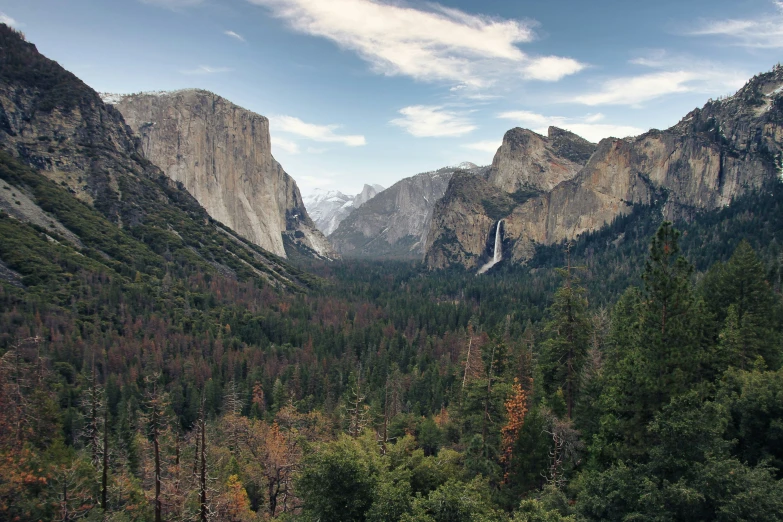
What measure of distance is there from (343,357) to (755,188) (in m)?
133

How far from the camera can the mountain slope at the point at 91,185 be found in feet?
396

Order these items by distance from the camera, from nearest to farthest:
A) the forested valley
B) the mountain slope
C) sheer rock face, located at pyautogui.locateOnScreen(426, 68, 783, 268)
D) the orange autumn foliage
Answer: the forested valley
the orange autumn foliage
the mountain slope
sheer rock face, located at pyautogui.locateOnScreen(426, 68, 783, 268)

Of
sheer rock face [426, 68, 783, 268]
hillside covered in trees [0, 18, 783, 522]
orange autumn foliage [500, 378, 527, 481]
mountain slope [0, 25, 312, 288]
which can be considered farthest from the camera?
sheer rock face [426, 68, 783, 268]

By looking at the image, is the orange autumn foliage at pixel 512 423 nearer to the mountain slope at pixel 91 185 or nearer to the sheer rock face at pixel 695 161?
the mountain slope at pixel 91 185

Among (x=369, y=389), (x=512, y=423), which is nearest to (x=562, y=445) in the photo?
(x=512, y=423)

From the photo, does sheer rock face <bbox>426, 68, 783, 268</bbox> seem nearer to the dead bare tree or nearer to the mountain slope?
the mountain slope

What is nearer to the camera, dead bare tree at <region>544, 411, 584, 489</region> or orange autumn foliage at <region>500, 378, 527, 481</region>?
dead bare tree at <region>544, 411, 584, 489</region>

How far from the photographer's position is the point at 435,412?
58.9 m

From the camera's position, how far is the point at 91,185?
468ft

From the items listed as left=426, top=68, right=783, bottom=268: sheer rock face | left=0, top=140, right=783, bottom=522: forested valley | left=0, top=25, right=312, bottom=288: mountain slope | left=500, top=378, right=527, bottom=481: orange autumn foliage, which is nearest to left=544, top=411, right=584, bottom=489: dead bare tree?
Result: left=0, top=140, right=783, bottom=522: forested valley

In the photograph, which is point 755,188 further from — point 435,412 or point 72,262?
point 72,262

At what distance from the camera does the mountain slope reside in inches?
4747

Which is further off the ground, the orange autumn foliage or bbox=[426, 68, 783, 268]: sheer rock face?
bbox=[426, 68, 783, 268]: sheer rock face

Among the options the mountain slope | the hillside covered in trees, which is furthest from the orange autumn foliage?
the mountain slope
